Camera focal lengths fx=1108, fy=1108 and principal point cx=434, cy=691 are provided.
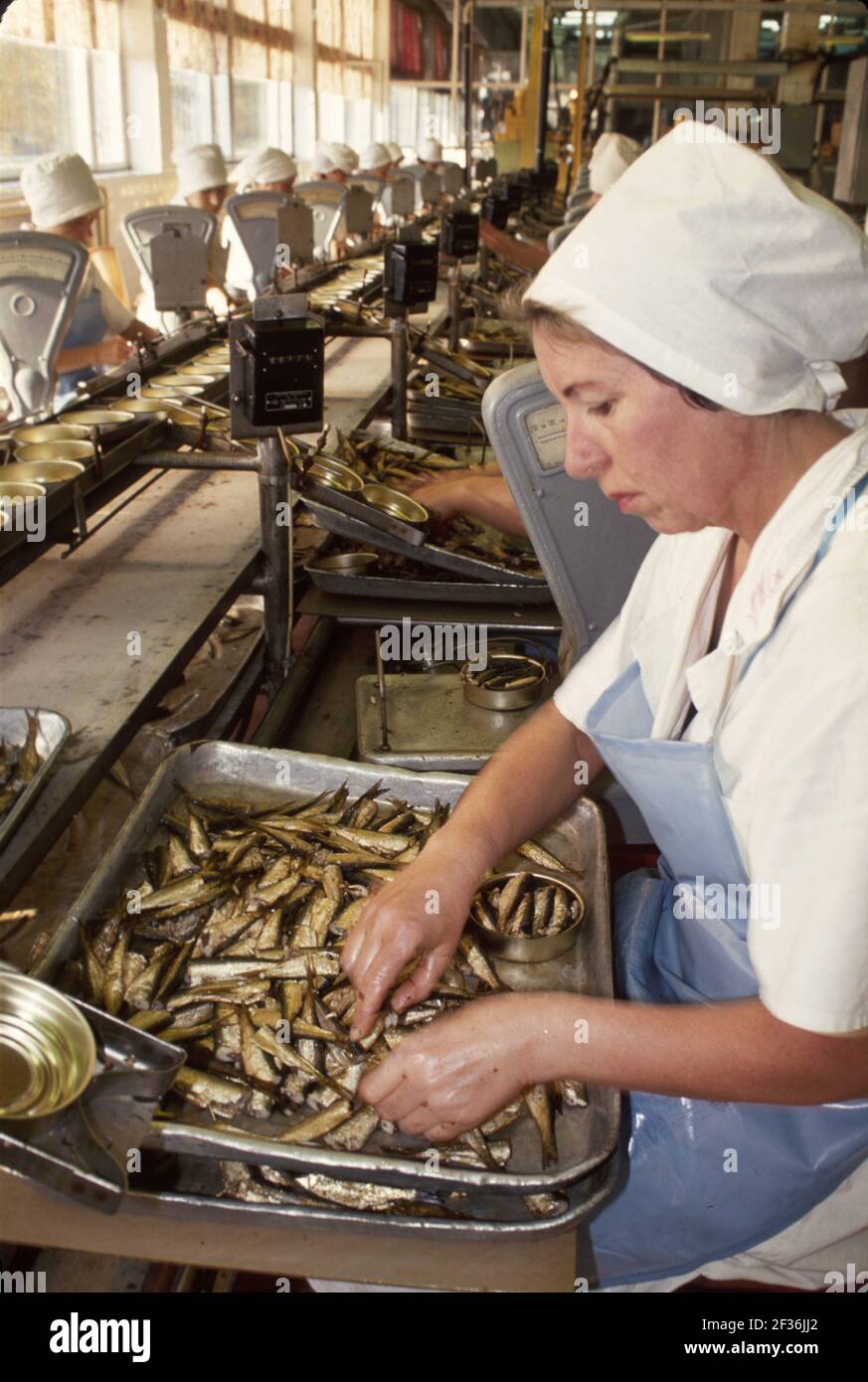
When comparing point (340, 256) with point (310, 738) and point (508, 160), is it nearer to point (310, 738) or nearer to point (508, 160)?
point (310, 738)

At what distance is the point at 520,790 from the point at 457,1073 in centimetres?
59

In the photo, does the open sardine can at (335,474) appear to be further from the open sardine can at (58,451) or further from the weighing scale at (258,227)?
the weighing scale at (258,227)

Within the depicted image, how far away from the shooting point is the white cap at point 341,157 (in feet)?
38.6

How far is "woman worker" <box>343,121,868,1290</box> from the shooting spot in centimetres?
124

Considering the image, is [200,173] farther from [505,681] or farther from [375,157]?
[505,681]

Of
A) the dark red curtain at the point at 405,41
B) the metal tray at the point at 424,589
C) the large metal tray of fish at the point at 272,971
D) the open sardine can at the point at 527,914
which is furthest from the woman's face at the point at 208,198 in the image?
the dark red curtain at the point at 405,41

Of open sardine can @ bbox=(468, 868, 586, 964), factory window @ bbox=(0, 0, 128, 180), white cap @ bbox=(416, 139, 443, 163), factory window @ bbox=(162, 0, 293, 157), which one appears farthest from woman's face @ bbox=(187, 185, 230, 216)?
white cap @ bbox=(416, 139, 443, 163)

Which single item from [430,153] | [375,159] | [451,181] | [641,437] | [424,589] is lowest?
[424,589]

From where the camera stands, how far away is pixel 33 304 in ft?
16.9

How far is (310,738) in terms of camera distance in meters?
2.61

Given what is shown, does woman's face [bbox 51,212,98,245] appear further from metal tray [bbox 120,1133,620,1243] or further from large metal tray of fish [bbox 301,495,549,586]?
metal tray [bbox 120,1133,620,1243]

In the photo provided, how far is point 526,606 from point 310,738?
0.82 meters

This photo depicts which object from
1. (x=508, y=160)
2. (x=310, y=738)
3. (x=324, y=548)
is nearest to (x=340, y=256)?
(x=324, y=548)

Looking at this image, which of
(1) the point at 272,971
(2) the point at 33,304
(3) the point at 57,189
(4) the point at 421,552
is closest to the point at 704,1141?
(1) the point at 272,971
